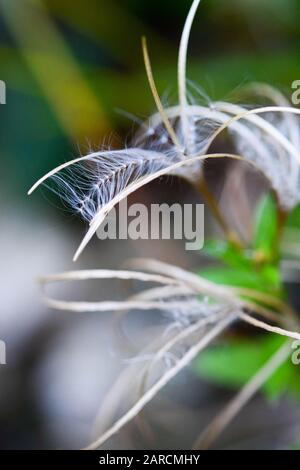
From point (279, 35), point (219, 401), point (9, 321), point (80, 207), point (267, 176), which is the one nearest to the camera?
point (80, 207)

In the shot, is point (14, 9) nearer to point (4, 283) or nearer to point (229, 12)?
point (229, 12)

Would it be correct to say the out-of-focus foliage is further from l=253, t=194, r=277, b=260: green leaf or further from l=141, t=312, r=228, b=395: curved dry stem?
l=141, t=312, r=228, b=395: curved dry stem

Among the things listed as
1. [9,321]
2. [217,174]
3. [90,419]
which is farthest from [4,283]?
[217,174]

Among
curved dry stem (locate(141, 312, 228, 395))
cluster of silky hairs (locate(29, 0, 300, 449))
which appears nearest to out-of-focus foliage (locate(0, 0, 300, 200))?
cluster of silky hairs (locate(29, 0, 300, 449))

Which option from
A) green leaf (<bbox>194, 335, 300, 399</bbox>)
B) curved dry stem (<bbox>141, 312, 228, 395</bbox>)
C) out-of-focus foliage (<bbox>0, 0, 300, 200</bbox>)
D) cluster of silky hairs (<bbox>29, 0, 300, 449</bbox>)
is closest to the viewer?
cluster of silky hairs (<bbox>29, 0, 300, 449</bbox>)

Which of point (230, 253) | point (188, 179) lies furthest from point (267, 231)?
point (188, 179)

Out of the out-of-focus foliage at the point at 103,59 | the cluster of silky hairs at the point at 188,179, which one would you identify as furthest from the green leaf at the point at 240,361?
the out-of-focus foliage at the point at 103,59

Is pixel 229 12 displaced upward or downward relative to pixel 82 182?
upward

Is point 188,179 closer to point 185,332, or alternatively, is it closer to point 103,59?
point 185,332
